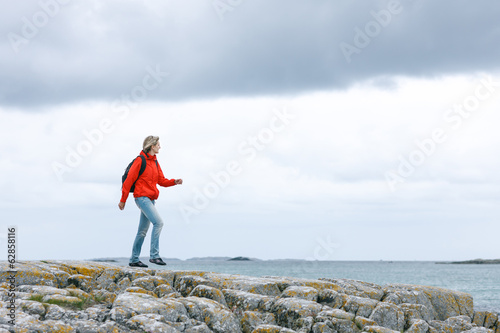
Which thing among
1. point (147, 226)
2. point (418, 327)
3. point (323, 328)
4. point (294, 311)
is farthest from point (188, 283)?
point (418, 327)

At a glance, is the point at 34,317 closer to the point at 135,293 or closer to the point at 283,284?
the point at 135,293

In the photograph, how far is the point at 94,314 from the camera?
10.3 meters

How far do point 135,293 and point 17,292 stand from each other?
8.28 ft

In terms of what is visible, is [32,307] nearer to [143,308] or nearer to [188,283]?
[143,308]

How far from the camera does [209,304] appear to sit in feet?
37.3

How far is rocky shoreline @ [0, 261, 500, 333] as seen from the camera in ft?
33.2

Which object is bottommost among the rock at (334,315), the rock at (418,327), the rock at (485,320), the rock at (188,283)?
the rock at (485,320)

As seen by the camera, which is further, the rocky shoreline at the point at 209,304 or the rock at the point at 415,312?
the rock at the point at 415,312

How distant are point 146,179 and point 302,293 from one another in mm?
5492

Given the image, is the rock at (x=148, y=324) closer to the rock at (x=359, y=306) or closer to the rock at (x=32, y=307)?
the rock at (x=32, y=307)

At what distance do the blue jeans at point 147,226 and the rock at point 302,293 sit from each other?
4.25m

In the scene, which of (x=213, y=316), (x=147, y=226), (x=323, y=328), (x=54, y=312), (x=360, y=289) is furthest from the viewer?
(x=147, y=226)

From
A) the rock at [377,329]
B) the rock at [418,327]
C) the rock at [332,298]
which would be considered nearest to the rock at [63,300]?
the rock at [332,298]

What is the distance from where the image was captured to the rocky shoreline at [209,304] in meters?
10.1
